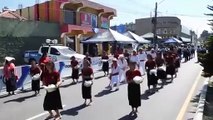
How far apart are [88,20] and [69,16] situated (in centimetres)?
407

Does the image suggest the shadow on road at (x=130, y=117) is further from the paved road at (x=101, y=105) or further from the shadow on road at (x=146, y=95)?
the shadow on road at (x=146, y=95)

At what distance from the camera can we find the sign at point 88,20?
43.4 metres

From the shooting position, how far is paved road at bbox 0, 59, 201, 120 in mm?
11188

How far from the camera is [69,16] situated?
41.2 m

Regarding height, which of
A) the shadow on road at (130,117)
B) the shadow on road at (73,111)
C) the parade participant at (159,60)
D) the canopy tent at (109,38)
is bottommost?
the shadow on road at (130,117)

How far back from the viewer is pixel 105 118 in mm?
10781

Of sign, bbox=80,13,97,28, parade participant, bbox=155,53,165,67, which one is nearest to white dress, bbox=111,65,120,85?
parade participant, bbox=155,53,165,67

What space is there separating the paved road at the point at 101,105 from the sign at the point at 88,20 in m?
26.2

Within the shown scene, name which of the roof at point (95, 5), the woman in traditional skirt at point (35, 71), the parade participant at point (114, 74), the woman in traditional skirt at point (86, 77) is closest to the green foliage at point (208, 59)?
the parade participant at point (114, 74)

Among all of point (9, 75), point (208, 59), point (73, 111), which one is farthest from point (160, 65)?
point (73, 111)

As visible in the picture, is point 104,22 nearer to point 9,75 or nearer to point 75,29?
point 75,29

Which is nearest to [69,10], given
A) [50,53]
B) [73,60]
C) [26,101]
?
[50,53]

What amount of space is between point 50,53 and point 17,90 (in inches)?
453

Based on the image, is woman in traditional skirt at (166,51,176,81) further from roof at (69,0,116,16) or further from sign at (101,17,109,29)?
sign at (101,17,109,29)
